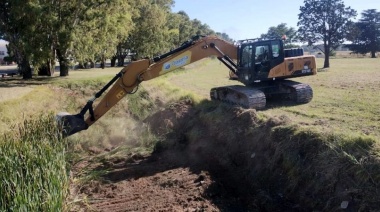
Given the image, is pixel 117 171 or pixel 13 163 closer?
pixel 13 163

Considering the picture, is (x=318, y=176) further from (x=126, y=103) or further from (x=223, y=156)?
(x=126, y=103)

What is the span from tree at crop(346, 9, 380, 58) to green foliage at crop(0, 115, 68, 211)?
65547 mm

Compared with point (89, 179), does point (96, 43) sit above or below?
above

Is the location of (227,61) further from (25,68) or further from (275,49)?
(25,68)

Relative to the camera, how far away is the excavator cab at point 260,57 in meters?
11.5

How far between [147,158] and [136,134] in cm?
253

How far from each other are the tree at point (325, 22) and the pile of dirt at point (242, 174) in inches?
1056

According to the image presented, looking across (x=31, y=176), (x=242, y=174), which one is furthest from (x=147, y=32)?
(x=31, y=176)

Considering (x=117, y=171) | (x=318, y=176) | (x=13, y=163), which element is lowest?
(x=117, y=171)

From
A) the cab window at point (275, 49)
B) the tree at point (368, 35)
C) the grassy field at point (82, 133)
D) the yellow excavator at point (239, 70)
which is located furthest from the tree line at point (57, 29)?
the tree at point (368, 35)

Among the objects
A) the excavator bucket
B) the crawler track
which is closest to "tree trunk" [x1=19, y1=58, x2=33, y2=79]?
the excavator bucket

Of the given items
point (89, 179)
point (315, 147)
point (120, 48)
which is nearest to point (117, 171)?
point (89, 179)

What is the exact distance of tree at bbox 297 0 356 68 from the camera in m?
34.0

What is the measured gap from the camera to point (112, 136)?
13.0 metres
